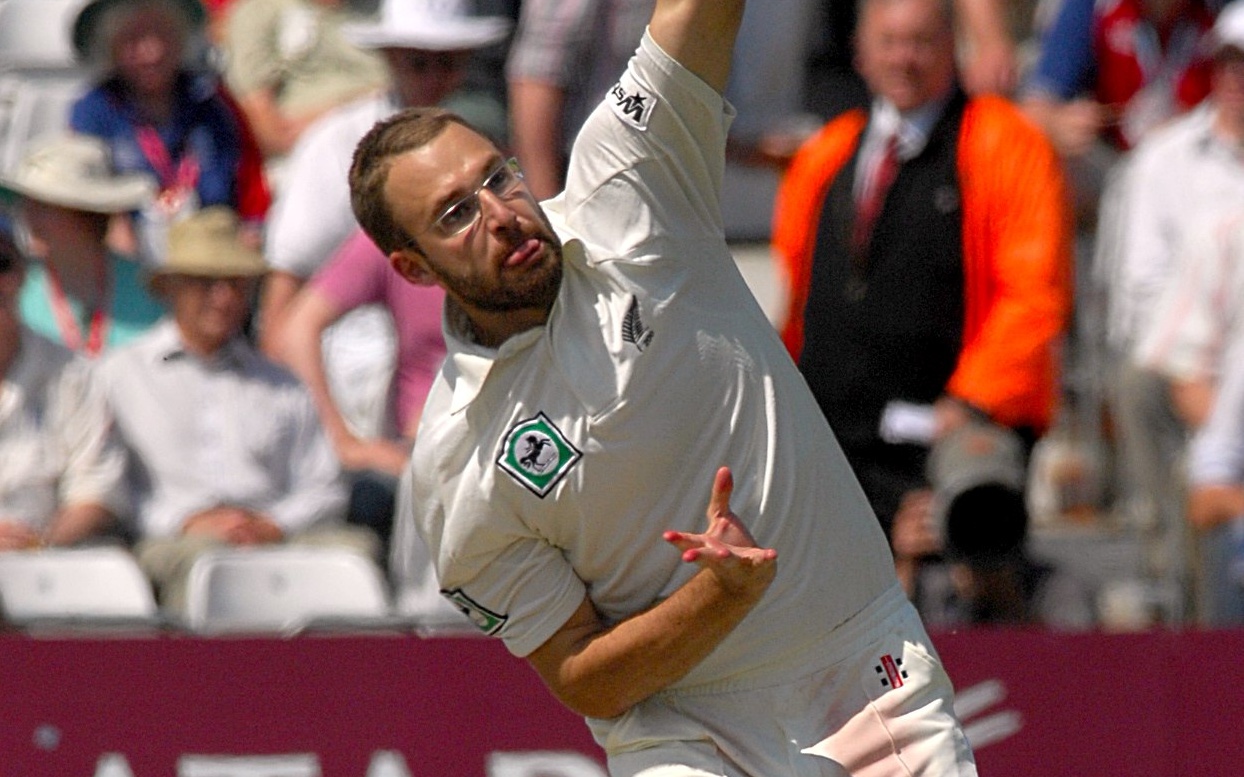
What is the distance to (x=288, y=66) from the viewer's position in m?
7.42

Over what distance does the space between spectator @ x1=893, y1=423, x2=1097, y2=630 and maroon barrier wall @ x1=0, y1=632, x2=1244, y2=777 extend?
31 centimetres

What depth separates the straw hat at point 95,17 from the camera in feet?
21.7

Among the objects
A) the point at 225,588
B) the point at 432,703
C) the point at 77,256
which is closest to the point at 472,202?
the point at 432,703

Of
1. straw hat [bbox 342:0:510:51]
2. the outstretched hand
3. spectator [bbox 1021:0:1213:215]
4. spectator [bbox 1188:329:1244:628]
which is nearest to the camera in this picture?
the outstretched hand

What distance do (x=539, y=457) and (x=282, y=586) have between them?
7.80 ft

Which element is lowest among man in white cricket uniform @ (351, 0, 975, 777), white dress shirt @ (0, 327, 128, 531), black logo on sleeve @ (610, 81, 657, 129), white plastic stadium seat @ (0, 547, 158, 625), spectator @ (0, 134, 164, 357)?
white plastic stadium seat @ (0, 547, 158, 625)

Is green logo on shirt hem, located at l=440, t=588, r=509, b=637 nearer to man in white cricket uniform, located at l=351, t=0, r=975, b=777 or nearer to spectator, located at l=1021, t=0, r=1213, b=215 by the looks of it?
man in white cricket uniform, located at l=351, t=0, r=975, b=777

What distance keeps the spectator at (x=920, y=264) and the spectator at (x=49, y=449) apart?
1.89 meters

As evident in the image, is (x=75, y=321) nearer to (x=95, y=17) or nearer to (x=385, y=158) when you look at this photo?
(x=95, y=17)

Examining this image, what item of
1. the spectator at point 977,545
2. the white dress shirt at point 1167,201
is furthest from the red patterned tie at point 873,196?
the white dress shirt at point 1167,201

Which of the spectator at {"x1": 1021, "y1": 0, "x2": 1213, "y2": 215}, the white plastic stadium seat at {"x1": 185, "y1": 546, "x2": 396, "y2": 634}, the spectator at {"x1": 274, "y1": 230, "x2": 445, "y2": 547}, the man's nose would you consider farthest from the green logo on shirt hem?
the spectator at {"x1": 1021, "y1": 0, "x2": 1213, "y2": 215}

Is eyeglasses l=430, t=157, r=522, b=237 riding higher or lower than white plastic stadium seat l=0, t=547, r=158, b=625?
higher

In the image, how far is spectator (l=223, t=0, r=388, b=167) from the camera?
733 centimetres

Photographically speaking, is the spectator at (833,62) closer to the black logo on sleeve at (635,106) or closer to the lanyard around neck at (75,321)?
the lanyard around neck at (75,321)
